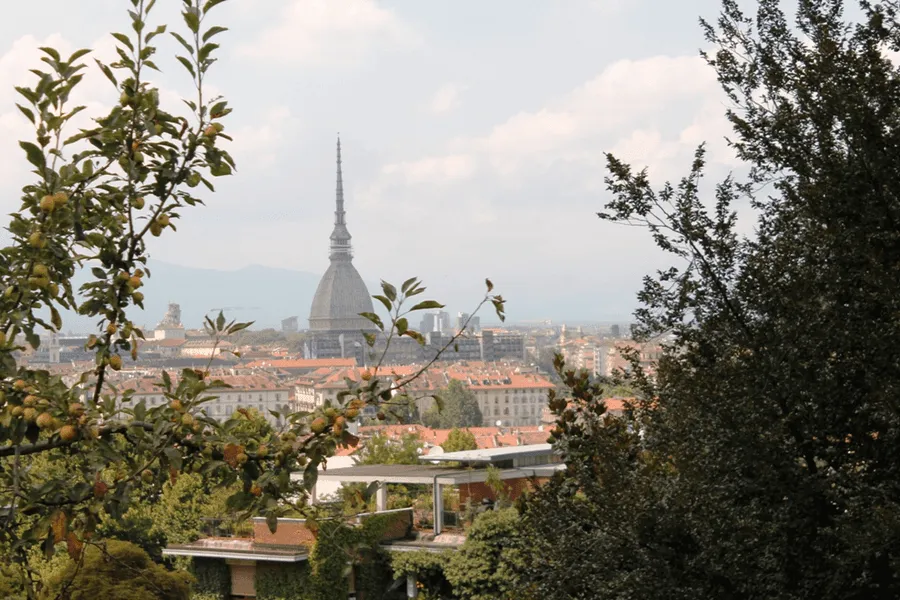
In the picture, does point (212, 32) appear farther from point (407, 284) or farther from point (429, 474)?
point (429, 474)

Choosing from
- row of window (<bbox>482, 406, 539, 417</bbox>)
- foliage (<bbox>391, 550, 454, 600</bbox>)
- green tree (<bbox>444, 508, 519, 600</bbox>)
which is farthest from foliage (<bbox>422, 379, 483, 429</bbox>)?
green tree (<bbox>444, 508, 519, 600</bbox>)

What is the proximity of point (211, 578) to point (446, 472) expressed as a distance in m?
4.44

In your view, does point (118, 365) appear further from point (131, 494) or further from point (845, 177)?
point (845, 177)

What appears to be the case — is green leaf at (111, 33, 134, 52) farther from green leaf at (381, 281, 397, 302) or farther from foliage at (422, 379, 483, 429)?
foliage at (422, 379, 483, 429)

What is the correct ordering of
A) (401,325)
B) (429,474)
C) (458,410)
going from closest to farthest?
(401,325), (429,474), (458,410)

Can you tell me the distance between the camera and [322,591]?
65.4 feet

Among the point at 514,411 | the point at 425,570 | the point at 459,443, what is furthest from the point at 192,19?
the point at 514,411

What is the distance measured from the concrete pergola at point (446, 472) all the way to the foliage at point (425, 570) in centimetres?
69

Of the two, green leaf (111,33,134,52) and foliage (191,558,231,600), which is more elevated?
green leaf (111,33,134,52)

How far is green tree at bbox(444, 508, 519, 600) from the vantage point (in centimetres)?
1811

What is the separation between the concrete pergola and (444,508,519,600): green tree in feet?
4.89

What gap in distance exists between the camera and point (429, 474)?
21.0 meters

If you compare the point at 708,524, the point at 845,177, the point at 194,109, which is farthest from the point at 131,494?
the point at 845,177

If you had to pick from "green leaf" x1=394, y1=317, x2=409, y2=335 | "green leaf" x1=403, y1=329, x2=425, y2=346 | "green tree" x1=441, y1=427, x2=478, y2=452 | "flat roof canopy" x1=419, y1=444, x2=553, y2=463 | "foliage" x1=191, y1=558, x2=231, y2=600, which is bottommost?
"foliage" x1=191, y1=558, x2=231, y2=600
